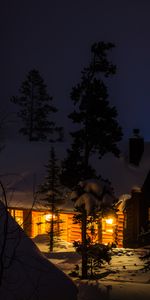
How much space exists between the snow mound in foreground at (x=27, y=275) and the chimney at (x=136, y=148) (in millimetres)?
24002

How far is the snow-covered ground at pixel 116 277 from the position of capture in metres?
10.6

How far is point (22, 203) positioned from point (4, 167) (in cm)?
620

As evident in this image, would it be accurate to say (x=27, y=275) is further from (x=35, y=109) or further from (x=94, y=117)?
(x=35, y=109)

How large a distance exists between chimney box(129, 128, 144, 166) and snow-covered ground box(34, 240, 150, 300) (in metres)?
7.95

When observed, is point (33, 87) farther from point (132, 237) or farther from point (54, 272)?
point (54, 272)

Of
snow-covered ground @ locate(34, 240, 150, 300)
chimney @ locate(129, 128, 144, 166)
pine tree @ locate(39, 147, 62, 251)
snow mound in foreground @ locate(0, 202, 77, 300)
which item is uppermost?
chimney @ locate(129, 128, 144, 166)

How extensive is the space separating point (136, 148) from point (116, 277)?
15381mm

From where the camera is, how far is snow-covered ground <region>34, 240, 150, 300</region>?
10602mm

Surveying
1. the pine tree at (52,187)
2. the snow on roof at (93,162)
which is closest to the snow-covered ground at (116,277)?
the pine tree at (52,187)

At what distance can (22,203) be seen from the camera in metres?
29.0

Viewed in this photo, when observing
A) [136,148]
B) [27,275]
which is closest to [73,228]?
[136,148]

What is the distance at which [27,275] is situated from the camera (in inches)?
254

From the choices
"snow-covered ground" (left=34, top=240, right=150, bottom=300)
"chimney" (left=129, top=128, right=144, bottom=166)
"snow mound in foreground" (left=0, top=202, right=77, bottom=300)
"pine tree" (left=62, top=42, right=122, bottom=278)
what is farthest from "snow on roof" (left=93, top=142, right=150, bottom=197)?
"snow mound in foreground" (left=0, top=202, right=77, bottom=300)

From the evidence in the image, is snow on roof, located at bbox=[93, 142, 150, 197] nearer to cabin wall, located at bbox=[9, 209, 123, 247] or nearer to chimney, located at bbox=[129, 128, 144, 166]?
chimney, located at bbox=[129, 128, 144, 166]
